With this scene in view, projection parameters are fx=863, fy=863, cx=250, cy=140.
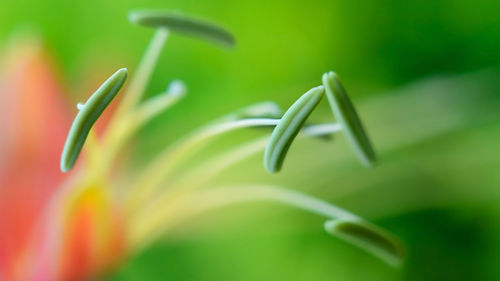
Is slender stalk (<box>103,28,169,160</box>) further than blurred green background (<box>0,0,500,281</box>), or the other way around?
blurred green background (<box>0,0,500,281</box>)

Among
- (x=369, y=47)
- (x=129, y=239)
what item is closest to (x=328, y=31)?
(x=369, y=47)

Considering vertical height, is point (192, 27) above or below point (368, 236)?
above

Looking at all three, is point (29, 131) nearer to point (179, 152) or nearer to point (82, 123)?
point (179, 152)

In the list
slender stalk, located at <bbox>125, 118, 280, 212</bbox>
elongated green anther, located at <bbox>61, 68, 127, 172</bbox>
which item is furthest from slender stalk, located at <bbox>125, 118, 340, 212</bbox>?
elongated green anther, located at <bbox>61, 68, 127, 172</bbox>

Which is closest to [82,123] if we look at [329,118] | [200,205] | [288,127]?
[288,127]

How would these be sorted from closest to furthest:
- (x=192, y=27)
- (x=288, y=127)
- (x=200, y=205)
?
(x=288, y=127)
(x=192, y=27)
(x=200, y=205)

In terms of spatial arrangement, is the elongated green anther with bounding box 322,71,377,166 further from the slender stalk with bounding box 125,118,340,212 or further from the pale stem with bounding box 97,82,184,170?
the pale stem with bounding box 97,82,184,170
